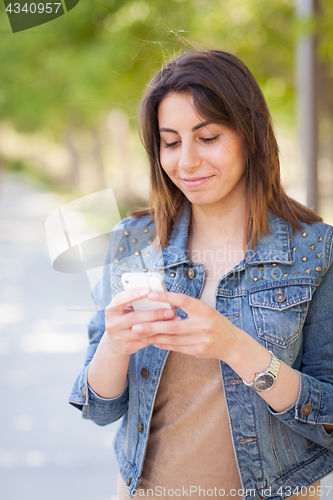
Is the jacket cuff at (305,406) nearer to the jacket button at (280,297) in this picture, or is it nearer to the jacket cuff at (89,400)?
the jacket button at (280,297)

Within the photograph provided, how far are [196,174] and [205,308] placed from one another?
0.43 metres

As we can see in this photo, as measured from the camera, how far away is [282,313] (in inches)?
51.8

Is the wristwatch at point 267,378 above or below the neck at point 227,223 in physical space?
below

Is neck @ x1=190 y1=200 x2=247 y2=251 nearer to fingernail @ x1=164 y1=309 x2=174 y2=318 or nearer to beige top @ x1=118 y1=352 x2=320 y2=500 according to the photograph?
beige top @ x1=118 y1=352 x2=320 y2=500

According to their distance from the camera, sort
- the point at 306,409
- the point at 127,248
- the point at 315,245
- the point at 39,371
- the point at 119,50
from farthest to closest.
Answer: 1. the point at 39,371
2. the point at 119,50
3. the point at 315,245
4. the point at 306,409
5. the point at 127,248

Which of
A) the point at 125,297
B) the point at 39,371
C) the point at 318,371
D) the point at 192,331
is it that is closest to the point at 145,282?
the point at 125,297

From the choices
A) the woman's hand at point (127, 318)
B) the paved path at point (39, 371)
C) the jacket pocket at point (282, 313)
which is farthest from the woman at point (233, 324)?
the paved path at point (39, 371)

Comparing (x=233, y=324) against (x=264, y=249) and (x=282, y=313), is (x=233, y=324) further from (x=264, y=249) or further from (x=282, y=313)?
(x=264, y=249)

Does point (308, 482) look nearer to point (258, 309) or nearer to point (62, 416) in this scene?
point (258, 309)

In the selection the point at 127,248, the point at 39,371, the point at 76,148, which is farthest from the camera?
the point at 39,371

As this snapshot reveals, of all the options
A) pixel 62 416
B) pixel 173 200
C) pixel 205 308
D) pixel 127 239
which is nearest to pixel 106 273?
pixel 127 239

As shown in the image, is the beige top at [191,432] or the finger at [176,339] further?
the beige top at [191,432]

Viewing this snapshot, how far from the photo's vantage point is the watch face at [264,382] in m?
1.17

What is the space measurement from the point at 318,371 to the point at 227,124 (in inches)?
29.5
